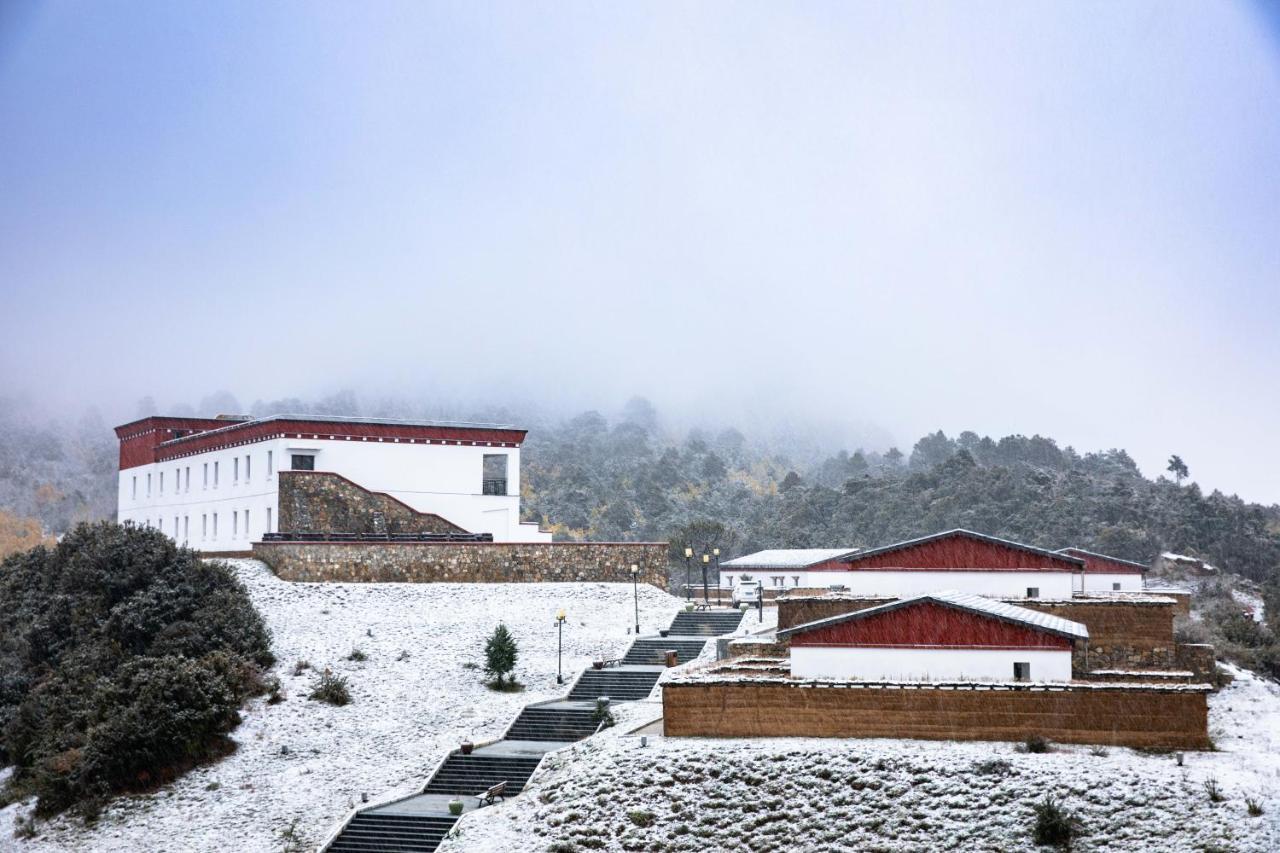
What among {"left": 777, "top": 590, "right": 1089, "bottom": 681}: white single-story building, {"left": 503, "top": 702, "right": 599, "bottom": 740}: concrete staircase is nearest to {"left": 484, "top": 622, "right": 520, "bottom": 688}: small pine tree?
{"left": 503, "top": 702, "right": 599, "bottom": 740}: concrete staircase

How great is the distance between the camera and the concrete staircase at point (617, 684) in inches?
1078

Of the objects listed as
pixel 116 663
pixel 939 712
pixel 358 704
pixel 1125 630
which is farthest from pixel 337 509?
pixel 939 712

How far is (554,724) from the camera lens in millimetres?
25484

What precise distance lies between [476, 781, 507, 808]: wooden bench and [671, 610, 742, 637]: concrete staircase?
11415 mm

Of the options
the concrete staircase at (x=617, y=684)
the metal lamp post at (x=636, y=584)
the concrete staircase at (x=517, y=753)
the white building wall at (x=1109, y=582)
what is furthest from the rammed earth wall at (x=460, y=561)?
the white building wall at (x=1109, y=582)

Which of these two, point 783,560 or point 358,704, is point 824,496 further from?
point 358,704

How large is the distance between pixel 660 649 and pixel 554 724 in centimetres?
580

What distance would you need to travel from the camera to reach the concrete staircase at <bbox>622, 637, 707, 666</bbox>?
30.1 metres

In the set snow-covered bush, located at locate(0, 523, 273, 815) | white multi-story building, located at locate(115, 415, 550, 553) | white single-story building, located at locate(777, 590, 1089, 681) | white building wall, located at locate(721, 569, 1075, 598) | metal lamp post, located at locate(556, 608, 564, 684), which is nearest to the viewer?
white single-story building, located at locate(777, 590, 1089, 681)

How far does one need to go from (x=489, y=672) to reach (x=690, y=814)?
11137 mm

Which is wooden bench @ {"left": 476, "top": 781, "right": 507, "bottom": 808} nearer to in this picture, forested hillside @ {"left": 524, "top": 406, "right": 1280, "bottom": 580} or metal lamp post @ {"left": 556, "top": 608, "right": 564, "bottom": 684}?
metal lamp post @ {"left": 556, "top": 608, "right": 564, "bottom": 684}

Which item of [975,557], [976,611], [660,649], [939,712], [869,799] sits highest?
[975,557]

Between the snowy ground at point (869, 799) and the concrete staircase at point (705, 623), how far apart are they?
12279mm

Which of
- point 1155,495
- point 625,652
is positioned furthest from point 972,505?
point 625,652
